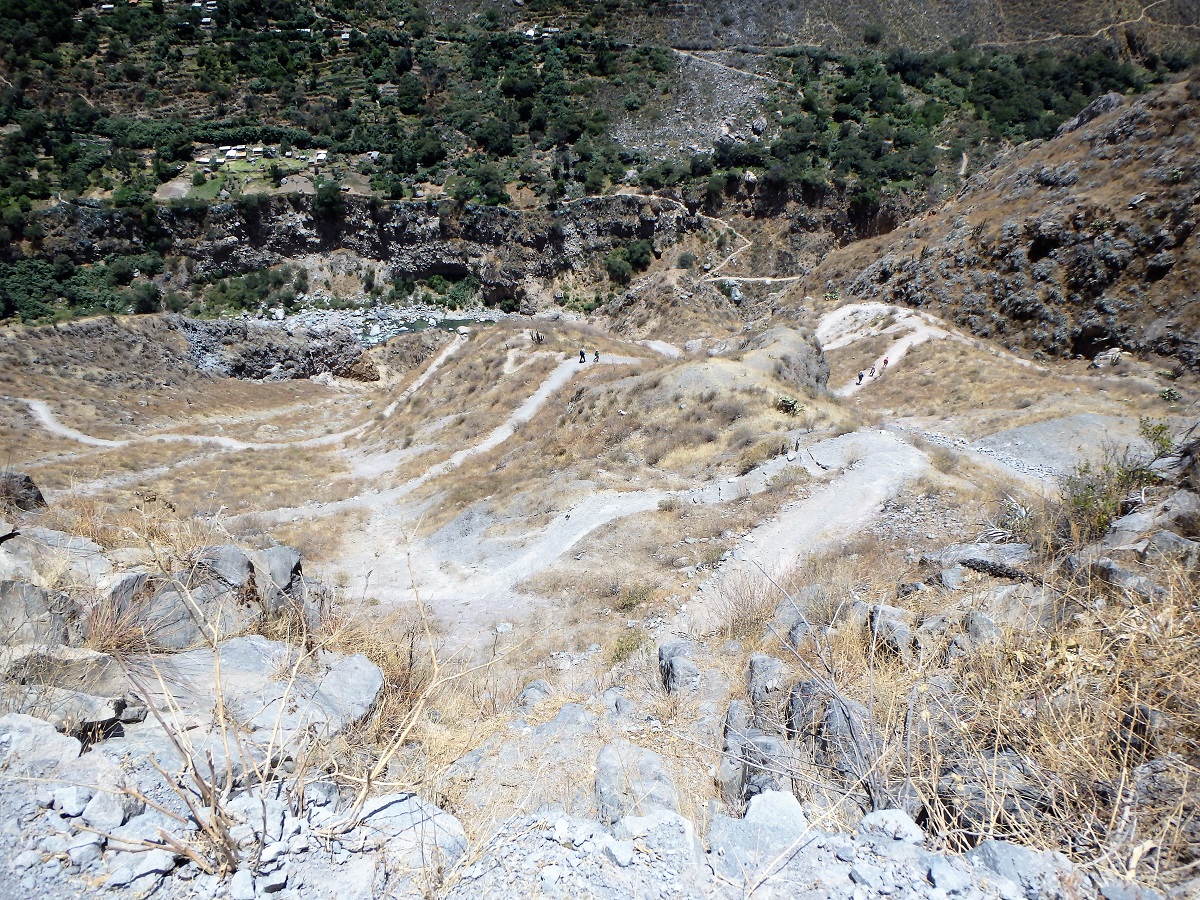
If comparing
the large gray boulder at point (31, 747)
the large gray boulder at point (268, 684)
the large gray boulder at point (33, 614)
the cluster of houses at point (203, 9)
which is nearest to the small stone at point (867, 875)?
the large gray boulder at point (268, 684)

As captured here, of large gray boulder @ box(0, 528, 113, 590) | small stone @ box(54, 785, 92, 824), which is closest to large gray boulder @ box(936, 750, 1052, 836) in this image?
small stone @ box(54, 785, 92, 824)

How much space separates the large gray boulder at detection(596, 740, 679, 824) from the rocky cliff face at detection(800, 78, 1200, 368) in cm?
3024

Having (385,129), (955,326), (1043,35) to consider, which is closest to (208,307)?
(385,129)

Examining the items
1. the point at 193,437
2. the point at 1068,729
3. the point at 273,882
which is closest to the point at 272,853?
the point at 273,882

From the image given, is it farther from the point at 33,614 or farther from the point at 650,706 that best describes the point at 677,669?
the point at 33,614

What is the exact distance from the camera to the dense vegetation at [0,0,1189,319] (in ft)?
181

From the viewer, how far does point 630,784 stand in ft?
14.5

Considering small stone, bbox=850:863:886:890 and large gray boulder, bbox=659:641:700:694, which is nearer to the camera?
small stone, bbox=850:863:886:890

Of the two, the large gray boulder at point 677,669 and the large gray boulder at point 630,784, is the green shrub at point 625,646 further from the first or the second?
the large gray boulder at point 630,784

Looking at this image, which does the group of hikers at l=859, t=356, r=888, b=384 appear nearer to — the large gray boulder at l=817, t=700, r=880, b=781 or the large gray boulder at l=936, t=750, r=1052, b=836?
the large gray boulder at l=817, t=700, r=880, b=781

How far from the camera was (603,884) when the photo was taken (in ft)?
9.58

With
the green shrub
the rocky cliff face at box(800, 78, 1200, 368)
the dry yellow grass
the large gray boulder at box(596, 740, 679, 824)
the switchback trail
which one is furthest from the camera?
the switchback trail

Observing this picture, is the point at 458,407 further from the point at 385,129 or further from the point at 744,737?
the point at 385,129

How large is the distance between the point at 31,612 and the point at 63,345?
124 feet
